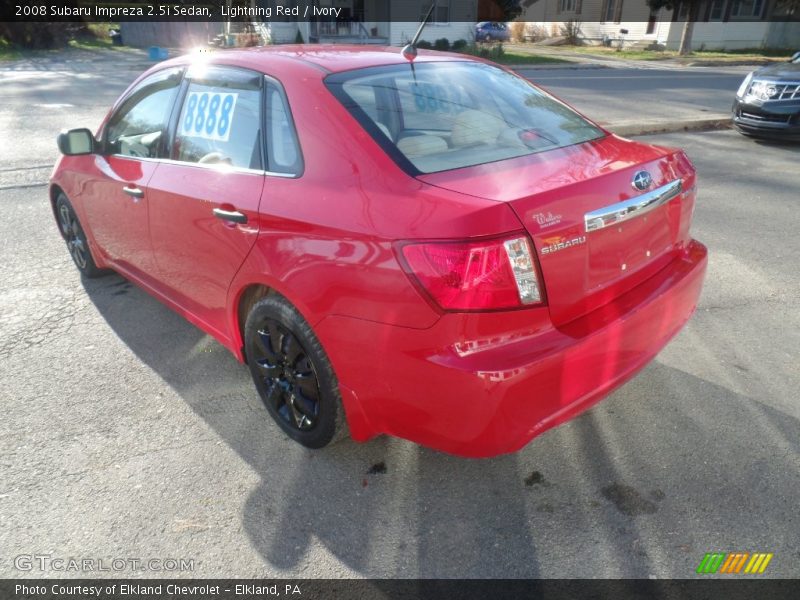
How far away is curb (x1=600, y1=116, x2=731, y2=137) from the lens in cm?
928

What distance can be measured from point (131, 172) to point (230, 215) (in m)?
1.20

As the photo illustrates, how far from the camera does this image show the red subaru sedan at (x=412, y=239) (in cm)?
199

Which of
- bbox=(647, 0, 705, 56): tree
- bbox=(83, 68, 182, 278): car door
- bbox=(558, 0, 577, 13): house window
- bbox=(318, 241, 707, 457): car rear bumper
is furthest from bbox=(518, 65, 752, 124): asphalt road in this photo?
bbox=(558, 0, 577, 13): house window

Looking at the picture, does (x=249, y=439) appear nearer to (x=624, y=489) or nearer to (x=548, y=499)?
(x=548, y=499)

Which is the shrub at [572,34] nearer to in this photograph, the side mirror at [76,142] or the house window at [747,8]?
the house window at [747,8]

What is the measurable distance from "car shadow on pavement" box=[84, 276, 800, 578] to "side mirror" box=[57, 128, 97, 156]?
1.82 m

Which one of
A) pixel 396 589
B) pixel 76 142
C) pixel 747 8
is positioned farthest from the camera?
pixel 747 8

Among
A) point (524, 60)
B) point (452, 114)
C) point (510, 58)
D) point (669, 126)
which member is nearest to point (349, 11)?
point (510, 58)

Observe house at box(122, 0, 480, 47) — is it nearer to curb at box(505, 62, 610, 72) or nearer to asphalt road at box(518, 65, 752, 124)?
curb at box(505, 62, 610, 72)

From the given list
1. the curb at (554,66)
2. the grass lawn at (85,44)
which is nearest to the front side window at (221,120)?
the curb at (554,66)

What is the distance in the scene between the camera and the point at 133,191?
133 inches

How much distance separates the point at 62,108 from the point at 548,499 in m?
12.7

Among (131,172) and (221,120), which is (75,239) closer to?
(131,172)

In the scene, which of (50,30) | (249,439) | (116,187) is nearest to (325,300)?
(249,439)
